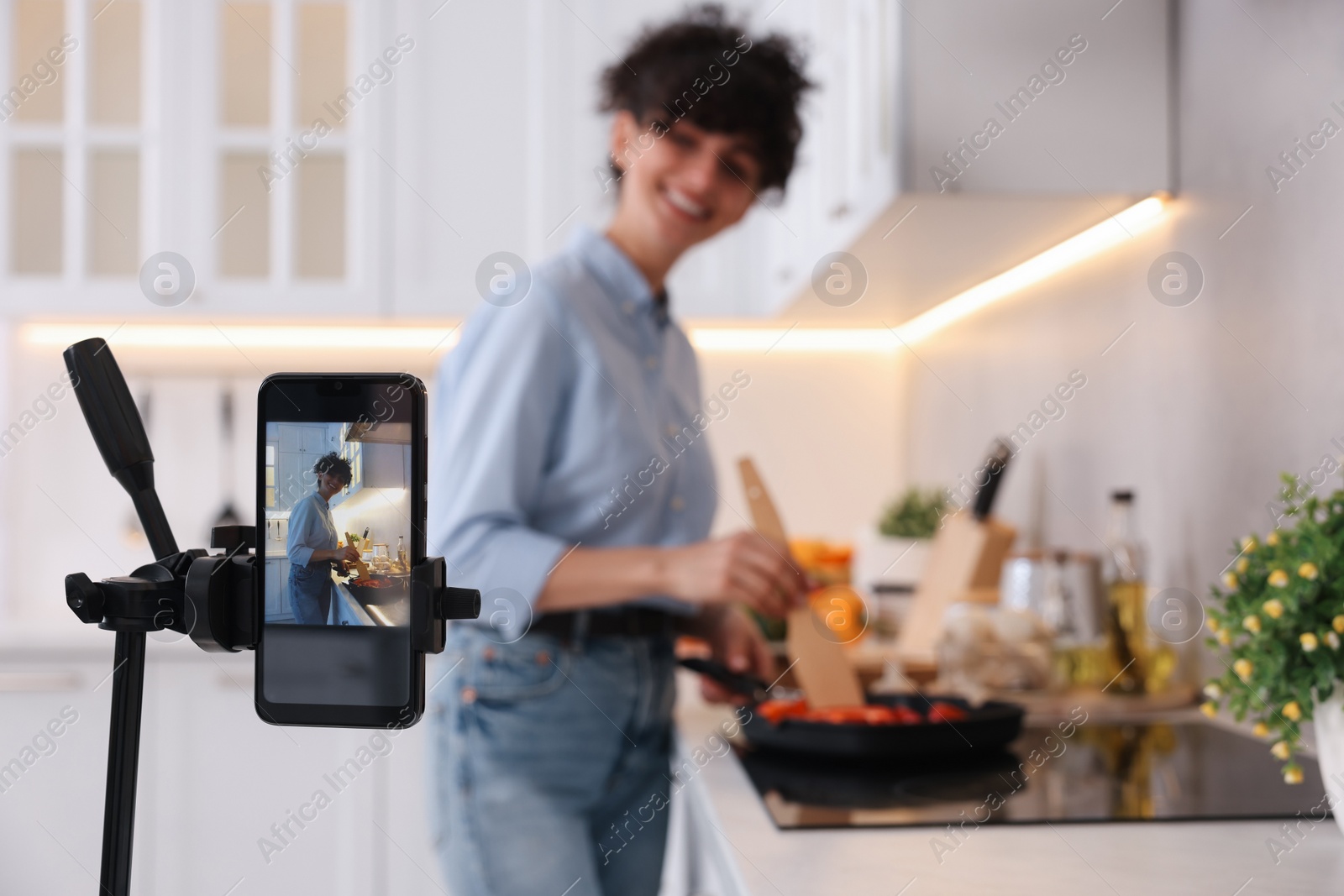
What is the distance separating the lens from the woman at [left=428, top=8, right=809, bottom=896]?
934 millimetres

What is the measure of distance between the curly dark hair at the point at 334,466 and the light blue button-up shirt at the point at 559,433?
61 centimetres

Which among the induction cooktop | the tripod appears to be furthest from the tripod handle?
the induction cooktop

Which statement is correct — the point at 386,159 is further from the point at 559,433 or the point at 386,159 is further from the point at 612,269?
Result: the point at 559,433

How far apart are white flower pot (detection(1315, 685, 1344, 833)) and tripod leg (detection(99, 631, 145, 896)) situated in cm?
62

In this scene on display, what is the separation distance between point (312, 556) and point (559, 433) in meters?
0.74

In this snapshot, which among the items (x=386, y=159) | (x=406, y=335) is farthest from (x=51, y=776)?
(x=386, y=159)

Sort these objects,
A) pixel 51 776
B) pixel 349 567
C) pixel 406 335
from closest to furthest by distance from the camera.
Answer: pixel 349 567 < pixel 51 776 < pixel 406 335

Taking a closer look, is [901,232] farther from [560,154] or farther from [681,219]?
[560,154]

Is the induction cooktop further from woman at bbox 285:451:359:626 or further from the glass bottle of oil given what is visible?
woman at bbox 285:451:359:626

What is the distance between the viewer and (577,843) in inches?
37.4

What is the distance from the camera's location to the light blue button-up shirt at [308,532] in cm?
28

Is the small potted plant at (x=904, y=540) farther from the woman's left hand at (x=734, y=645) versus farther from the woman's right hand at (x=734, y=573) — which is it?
the woman's right hand at (x=734, y=573)

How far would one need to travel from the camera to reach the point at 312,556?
0.28m

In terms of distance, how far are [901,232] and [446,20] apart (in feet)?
4.13
